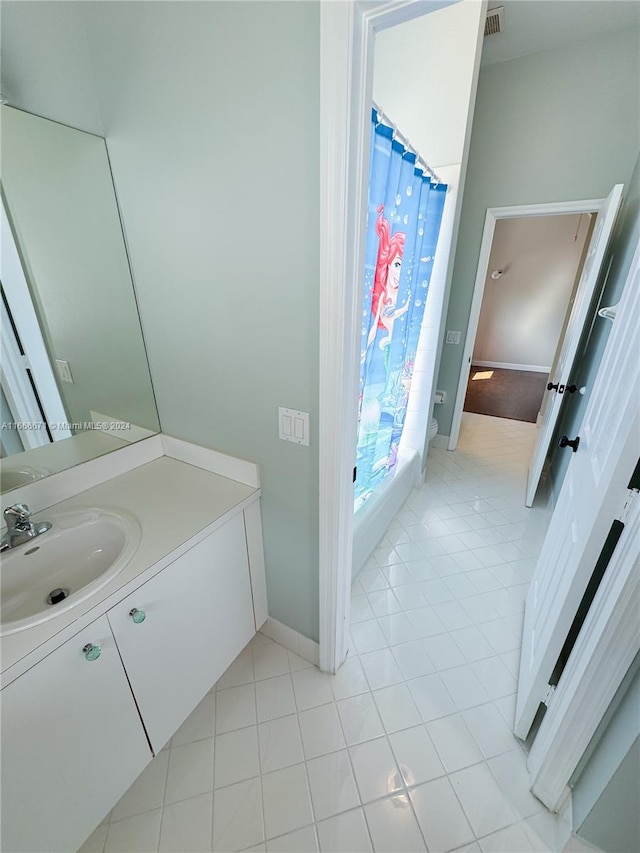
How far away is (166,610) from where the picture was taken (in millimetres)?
1012

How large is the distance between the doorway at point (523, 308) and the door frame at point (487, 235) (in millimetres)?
1230

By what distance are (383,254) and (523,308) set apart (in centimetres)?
521

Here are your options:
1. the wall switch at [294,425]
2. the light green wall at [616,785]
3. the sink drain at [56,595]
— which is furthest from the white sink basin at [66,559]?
the light green wall at [616,785]

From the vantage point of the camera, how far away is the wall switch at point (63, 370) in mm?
1196

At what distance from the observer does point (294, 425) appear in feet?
3.63

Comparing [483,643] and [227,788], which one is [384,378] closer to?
[483,643]

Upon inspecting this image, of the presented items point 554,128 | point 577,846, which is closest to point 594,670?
point 577,846

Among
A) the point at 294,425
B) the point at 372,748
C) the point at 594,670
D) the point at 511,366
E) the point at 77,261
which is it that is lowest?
the point at 372,748

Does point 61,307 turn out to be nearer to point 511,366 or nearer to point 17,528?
point 17,528

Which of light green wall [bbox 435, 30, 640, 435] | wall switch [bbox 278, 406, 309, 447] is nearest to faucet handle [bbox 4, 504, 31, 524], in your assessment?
wall switch [bbox 278, 406, 309, 447]

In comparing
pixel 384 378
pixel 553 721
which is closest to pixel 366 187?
pixel 384 378

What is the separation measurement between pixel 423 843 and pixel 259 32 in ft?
7.08

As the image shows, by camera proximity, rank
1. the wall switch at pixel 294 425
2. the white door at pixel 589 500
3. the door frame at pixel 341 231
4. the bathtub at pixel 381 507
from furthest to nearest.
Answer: the bathtub at pixel 381 507
the wall switch at pixel 294 425
the white door at pixel 589 500
the door frame at pixel 341 231

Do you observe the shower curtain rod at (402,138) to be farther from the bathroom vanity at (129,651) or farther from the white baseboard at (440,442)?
the white baseboard at (440,442)
